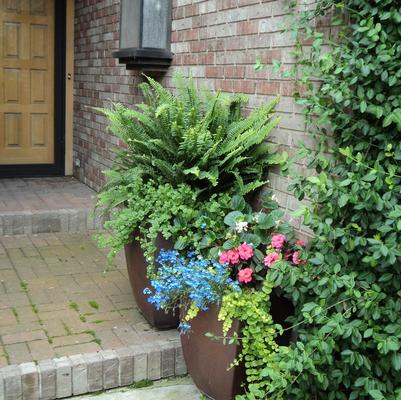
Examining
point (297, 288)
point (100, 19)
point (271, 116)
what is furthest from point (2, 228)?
point (297, 288)

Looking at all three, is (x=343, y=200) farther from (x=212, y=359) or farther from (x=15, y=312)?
(x=15, y=312)

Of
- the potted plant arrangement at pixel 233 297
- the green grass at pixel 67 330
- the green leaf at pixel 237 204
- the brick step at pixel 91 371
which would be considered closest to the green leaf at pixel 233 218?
the potted plant arrangement at pixel 233 297

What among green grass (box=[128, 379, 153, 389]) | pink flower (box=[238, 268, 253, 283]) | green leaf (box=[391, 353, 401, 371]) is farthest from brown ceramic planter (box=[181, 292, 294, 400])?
green leaf (box=[391, 353, 401, 371])

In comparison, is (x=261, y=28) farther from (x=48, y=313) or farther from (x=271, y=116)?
(x=48, y=313)

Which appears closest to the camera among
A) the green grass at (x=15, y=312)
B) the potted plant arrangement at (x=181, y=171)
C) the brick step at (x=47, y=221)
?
the potted plant arrangement at (x=181, y=171)

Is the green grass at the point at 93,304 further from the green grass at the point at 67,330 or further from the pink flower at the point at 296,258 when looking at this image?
the pink flower at the point at 296,258

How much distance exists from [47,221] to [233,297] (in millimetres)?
3060

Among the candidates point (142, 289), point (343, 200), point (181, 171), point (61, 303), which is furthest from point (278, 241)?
point (61, 303)

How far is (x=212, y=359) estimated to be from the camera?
9.54 ft

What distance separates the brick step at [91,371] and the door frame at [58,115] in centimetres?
438

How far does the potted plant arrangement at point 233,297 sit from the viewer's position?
105 inches

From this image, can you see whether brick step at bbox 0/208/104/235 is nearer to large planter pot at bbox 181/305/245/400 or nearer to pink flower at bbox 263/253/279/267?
large planter pot at bbox 181/305/245/400

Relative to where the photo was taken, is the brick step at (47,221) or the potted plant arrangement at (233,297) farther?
the brick step at (47,221)

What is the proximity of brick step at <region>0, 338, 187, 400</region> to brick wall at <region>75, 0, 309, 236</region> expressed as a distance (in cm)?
99
